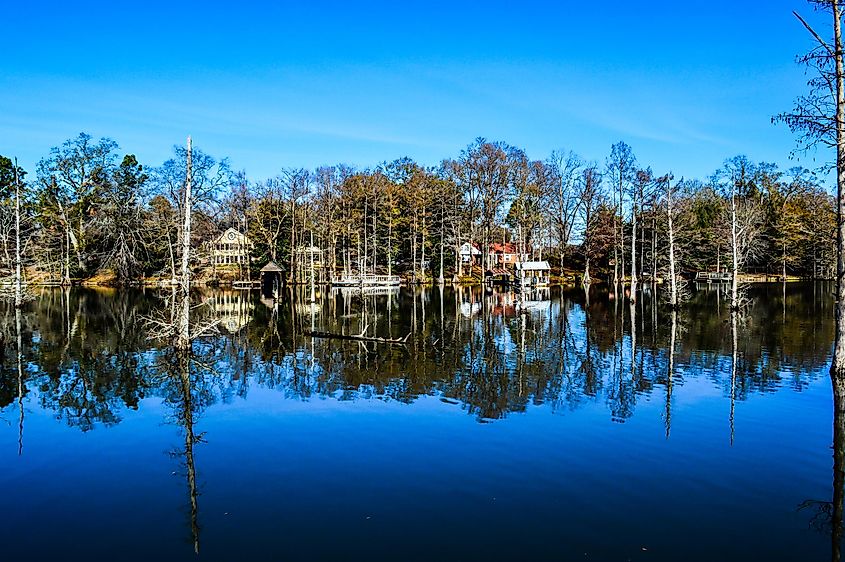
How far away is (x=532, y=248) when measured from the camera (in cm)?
8706

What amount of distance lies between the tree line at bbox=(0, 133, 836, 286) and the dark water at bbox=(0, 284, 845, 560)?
4411 centimetres

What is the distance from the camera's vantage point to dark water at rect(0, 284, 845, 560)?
25.8 ft

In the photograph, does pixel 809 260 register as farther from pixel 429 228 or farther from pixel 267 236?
pixel 267 236

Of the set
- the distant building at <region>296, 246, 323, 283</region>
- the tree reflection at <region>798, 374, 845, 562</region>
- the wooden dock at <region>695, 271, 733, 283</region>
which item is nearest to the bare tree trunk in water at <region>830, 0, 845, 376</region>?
the tree reflection at <region>798, 374, 845, 562</region>

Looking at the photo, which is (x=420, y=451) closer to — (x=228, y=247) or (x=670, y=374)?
(x=670, y=374)


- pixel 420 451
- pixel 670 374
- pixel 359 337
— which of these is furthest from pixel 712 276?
pixel 420 451

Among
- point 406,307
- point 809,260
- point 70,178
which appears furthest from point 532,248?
point 70,178

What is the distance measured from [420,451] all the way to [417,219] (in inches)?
2529

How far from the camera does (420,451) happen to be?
11.4 meters

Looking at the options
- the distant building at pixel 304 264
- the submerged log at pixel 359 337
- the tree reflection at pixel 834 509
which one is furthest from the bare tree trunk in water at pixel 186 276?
the distant building at pixel 304 264

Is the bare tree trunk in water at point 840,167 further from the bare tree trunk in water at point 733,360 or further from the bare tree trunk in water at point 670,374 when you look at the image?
the bare tree trunk in water at point 670,374

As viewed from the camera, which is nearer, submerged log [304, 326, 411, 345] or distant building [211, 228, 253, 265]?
submerged log [304, 326, 411, 345]

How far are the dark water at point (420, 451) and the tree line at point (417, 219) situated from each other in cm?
4411

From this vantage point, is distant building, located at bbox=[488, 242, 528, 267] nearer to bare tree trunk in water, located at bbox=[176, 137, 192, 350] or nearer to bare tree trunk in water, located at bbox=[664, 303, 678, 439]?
bare tree trunk in water, located at bbox=[664, 303, 678, 439]
